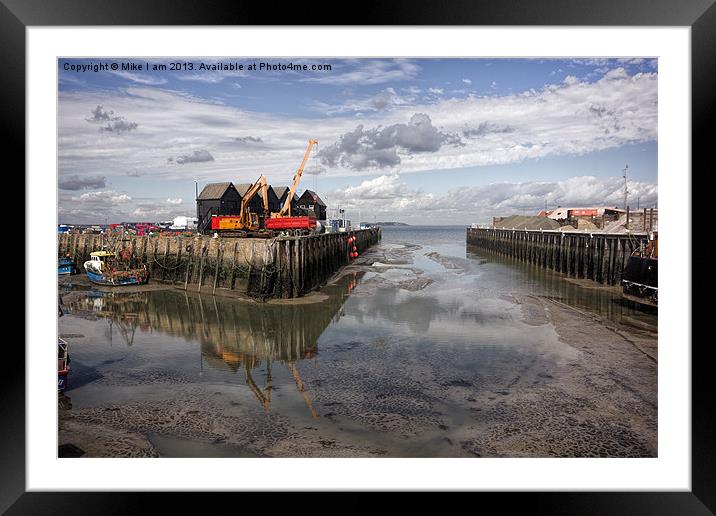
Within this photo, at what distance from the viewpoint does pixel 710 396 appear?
4.81m

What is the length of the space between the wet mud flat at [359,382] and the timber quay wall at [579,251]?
905 cm

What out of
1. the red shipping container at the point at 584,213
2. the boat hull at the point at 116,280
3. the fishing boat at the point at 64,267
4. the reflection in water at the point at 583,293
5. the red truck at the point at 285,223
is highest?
the red shipping container at the point at 584,213

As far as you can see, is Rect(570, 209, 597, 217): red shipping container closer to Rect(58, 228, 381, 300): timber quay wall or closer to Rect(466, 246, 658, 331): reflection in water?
Rect(466, 246, 658, 331): reflection in water

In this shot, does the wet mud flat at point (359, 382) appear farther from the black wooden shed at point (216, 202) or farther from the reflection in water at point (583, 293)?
the black wooden shed at point (216, 202)

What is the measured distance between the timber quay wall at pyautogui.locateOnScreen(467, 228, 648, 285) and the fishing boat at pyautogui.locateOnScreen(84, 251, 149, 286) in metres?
28.4

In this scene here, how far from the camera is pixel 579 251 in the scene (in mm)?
32219

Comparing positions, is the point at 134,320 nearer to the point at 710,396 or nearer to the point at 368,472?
the point at 368,472

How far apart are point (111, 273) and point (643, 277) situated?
2807 centimetres

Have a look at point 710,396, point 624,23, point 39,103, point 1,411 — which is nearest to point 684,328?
point 710,396

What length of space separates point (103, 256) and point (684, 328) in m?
30.5

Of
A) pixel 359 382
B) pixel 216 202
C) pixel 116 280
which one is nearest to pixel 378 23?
pixel 359 382

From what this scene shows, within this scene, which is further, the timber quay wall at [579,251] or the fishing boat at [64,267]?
the fishing boat at [64,267]

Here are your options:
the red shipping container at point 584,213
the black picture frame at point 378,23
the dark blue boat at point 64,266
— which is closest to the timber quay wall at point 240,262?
the dark blue boat at point 64,266

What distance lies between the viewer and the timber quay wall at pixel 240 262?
71.5ft
